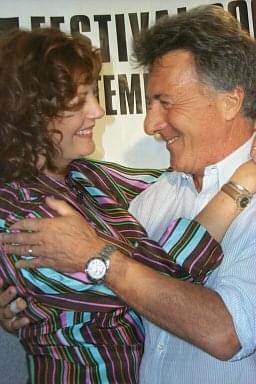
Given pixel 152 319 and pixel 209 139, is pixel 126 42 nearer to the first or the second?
pixel 209 139

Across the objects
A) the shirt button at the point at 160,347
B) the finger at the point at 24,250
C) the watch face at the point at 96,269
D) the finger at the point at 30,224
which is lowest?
the shirt button at the point at 160,347

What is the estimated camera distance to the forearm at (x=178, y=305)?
3.59 feet

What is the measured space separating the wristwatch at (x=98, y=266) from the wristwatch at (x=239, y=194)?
0.97ft

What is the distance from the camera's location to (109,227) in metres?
1.23

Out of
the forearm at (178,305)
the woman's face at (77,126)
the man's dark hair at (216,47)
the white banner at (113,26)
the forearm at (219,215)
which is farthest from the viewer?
the white banner at (113,26)

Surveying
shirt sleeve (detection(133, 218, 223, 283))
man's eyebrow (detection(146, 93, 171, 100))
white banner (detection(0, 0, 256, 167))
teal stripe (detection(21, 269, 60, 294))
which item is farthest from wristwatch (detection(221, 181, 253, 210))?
white banner (detection(0, 0, 256, 167))

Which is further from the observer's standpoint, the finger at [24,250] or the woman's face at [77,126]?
the woman's face at [77,126]

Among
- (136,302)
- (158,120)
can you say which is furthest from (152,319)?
(158,120)

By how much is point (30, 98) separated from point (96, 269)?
15.7 inches

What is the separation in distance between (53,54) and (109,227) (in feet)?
1.28

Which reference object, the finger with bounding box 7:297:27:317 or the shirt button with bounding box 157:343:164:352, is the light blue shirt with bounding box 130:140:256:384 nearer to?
the shirt button with bounding box 157:343:164:352

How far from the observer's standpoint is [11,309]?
1294mm

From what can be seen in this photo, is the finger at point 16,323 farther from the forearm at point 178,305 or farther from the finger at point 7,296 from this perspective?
the forearm at point 178,305

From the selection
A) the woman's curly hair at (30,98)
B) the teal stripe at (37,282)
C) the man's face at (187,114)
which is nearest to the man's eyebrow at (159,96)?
the man's face at (187,114)
